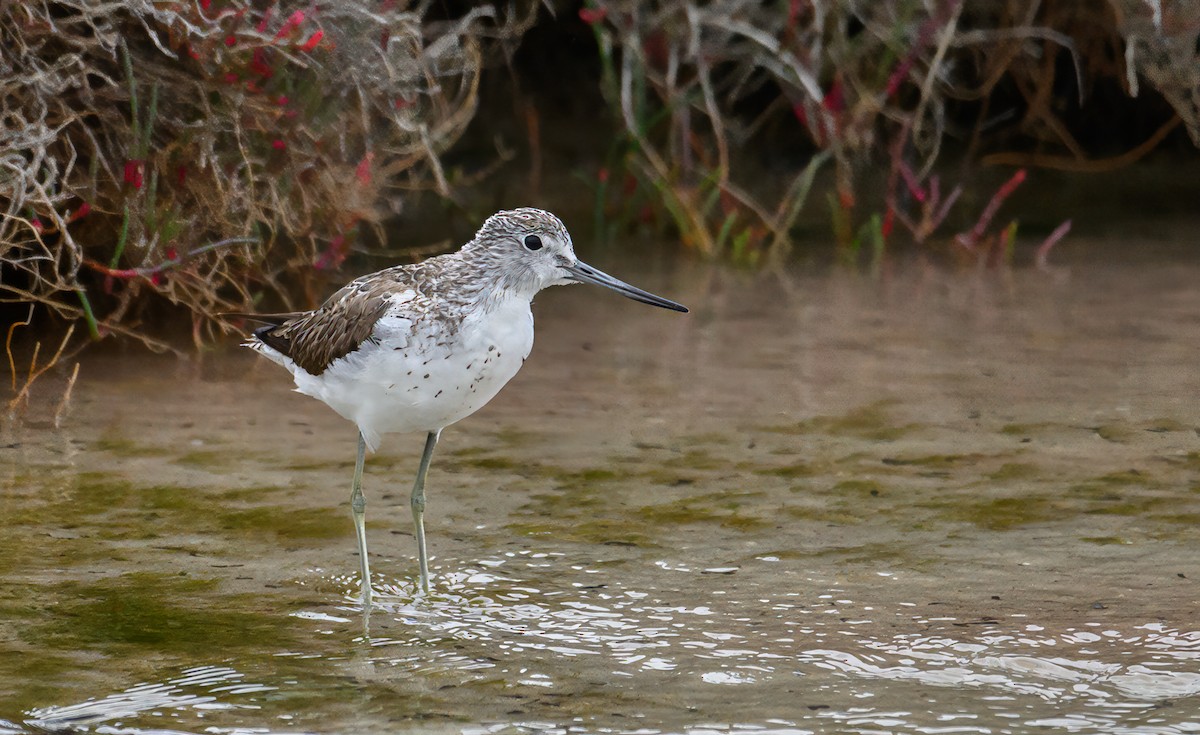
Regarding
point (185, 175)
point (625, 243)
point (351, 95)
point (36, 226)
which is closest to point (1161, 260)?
point (625, 243)

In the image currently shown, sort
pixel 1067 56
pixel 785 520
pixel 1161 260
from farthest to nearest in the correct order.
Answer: pixel 1067 56
pixel 1161 260
pixel 785 520

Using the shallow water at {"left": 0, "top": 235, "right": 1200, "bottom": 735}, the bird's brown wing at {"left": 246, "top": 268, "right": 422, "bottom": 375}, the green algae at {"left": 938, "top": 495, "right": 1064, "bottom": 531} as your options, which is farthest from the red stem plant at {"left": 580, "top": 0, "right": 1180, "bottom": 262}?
the bird's brown wing at {"left": 246, "top": 268, "right": 422, "bottom": 375}

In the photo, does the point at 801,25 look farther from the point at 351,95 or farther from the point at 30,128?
the point at 30,128

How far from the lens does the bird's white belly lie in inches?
176

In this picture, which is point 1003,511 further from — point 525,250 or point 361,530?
point 361,530

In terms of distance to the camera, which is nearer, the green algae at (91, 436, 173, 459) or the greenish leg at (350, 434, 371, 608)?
the greenish leg at (350, 434, 371, 608)

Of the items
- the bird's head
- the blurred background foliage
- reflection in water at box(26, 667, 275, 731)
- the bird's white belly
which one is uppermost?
the blurred background foliage

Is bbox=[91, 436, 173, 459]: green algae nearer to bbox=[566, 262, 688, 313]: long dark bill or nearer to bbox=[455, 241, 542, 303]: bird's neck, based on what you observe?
bbox=[455, 241, 542, 303]: bird's neck

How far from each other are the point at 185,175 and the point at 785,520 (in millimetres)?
2873

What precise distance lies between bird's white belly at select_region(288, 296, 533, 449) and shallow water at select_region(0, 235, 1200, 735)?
→ 0.54 metres

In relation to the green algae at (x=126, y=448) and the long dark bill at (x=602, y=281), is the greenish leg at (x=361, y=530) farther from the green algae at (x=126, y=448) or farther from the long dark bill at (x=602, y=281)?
the green algae at (x=126, y=448)

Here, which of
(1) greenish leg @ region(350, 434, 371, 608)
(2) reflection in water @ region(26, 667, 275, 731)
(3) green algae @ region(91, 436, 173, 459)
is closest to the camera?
(2) reflection in water @ region(26, 667, 275, 731)

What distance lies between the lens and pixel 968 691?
3.90 meters

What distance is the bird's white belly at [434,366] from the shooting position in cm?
446
